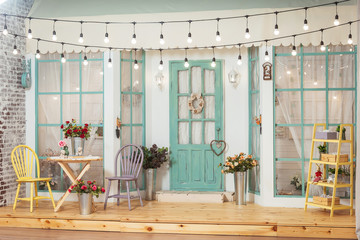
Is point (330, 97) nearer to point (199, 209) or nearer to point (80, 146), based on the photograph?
point (199, 209)

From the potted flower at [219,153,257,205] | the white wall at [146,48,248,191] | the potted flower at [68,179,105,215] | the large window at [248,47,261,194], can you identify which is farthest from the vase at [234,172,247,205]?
the potted flower at [68,179,105,215]

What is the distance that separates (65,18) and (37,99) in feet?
4.89

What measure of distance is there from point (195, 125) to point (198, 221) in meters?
2.31

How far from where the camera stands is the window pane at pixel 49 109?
26.9 ft

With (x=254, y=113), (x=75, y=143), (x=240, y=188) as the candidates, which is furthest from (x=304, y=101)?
(x=75, y=143)

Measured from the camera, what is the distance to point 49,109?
8211mm

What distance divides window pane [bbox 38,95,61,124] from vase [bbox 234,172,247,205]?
10.7 feet

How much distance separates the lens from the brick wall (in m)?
7.59

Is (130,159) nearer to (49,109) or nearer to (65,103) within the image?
(65,103)

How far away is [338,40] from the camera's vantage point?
7160 millimetres

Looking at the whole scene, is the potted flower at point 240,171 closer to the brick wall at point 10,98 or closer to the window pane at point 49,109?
→ the window pane at point 49,109

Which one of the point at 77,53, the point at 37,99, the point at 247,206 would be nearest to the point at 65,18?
the point at 77,53

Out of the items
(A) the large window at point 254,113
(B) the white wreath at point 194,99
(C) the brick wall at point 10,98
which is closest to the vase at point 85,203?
(C) the brick wall at point 10,98

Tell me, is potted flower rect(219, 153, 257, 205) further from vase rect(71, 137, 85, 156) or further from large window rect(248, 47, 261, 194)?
vase rect(71, 137, 85, 156)
